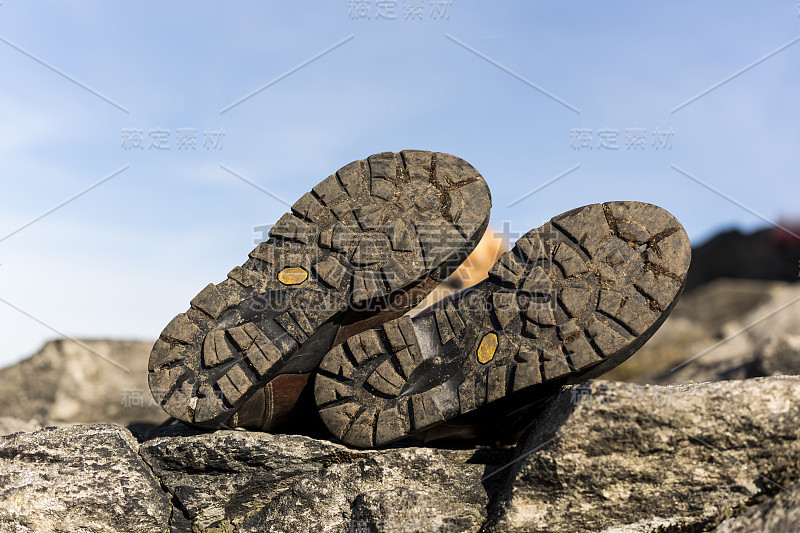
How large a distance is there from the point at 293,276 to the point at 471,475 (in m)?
1.45

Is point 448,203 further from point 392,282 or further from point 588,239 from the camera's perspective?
point 588,239

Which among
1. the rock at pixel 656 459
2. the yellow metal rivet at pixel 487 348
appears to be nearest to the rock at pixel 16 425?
the yellow metal rivet at pixel 487 348

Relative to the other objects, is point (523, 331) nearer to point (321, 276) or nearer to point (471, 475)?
point (471, 475)

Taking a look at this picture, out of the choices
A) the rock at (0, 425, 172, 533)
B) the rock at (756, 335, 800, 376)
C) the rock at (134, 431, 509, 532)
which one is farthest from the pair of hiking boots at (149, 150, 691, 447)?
the rock at (756, 335, 800, 376)

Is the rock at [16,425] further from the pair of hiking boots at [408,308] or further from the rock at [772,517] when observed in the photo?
the rock at [772,517]

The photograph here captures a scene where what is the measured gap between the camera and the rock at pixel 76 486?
3.54 metres

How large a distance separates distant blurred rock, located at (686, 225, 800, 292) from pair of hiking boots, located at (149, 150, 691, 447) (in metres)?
15.4

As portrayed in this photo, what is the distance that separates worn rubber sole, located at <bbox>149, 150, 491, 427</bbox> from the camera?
363 centimetres

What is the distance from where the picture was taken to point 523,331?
346 centimetres

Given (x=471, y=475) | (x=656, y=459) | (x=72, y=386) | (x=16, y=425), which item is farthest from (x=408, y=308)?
(x=72, y=386)

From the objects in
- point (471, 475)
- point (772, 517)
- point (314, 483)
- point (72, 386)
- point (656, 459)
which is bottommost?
point (772, 517)

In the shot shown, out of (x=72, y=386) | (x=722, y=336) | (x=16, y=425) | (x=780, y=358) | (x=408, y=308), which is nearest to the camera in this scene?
(x=408, y=308)

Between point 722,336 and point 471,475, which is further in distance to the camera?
point 722,336

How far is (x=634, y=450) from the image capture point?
299 centimetres
